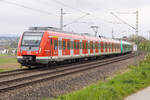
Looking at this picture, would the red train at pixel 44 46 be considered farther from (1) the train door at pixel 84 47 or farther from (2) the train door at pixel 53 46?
(1) the train door at pixel 84 47

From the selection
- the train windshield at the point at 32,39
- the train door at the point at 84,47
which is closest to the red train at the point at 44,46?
the train windshield at the point at 32,39

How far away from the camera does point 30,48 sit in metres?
16.9

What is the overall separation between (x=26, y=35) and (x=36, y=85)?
7544 millimetres

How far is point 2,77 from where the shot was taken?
1296 cm

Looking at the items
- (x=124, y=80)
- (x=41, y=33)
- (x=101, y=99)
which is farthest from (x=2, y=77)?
(x=101, y=99)

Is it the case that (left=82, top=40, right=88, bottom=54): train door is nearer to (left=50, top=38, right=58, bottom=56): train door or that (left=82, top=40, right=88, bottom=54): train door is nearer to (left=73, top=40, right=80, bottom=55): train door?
(left=73, top=40, right=80, bottom=55): train door

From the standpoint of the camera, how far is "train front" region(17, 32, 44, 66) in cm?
1666

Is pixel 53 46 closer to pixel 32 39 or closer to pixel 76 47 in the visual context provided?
pixel 32 39

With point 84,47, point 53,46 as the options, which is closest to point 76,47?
point 84,47

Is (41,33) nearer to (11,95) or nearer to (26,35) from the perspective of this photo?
(26,35)

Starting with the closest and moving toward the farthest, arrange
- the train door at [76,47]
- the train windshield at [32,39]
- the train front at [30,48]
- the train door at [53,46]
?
the train front at [30,48] < the train windshield at [32,39] < the train door at [53,46] < the train door at [76,47]

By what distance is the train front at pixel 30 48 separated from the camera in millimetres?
16656

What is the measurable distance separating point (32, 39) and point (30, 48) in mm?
732

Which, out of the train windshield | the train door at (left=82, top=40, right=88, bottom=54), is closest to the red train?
the train windshield
